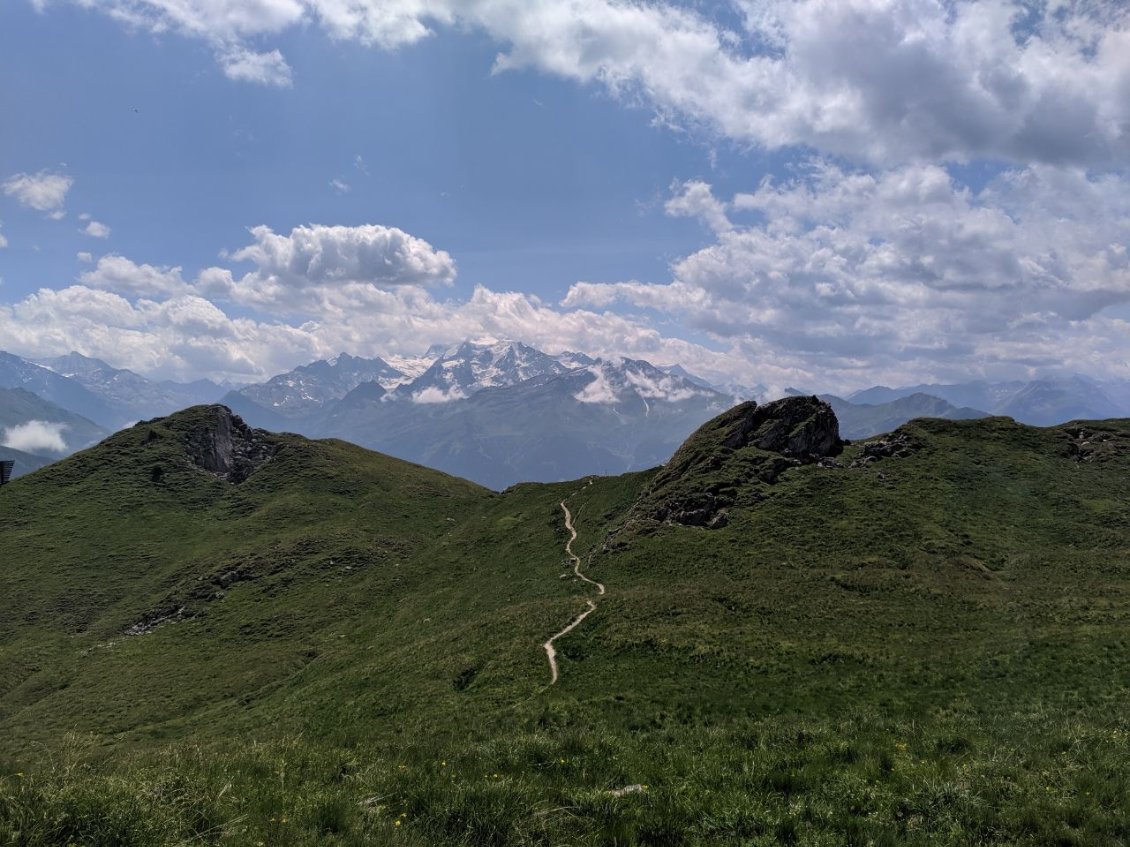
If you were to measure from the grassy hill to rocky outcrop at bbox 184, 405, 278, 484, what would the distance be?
5469 millimetres

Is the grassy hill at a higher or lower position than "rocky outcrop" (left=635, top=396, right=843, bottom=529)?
lower

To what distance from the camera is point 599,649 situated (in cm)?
3669

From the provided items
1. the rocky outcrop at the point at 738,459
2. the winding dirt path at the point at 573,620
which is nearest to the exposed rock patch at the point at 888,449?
the rocky outcrop at the point at 738,459

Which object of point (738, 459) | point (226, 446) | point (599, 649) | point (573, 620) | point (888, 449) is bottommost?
point (599, 649)

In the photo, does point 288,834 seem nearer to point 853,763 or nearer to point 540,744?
point 540,744

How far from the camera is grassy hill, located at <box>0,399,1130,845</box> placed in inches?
391

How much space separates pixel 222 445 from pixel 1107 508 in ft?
510

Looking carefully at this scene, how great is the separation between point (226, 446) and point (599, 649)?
130m

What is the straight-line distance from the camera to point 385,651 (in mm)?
49062

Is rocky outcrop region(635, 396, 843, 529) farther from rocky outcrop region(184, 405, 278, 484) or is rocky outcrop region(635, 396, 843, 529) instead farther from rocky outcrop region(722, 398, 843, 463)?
rocky outcrop region(184, 405, 278, 484)

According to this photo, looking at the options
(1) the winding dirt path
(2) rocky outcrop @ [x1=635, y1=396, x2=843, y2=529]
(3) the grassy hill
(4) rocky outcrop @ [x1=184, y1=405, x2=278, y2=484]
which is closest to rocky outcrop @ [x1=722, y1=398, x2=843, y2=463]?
(2) rocky outcrop @ [x1=635, y1=396, x2=843, y2=529]

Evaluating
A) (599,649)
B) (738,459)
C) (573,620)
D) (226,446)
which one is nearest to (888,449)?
(738,459)

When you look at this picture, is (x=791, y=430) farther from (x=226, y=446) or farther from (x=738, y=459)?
(x=226, y=446)

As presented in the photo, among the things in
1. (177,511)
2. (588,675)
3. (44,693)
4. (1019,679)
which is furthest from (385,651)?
(177,511)
